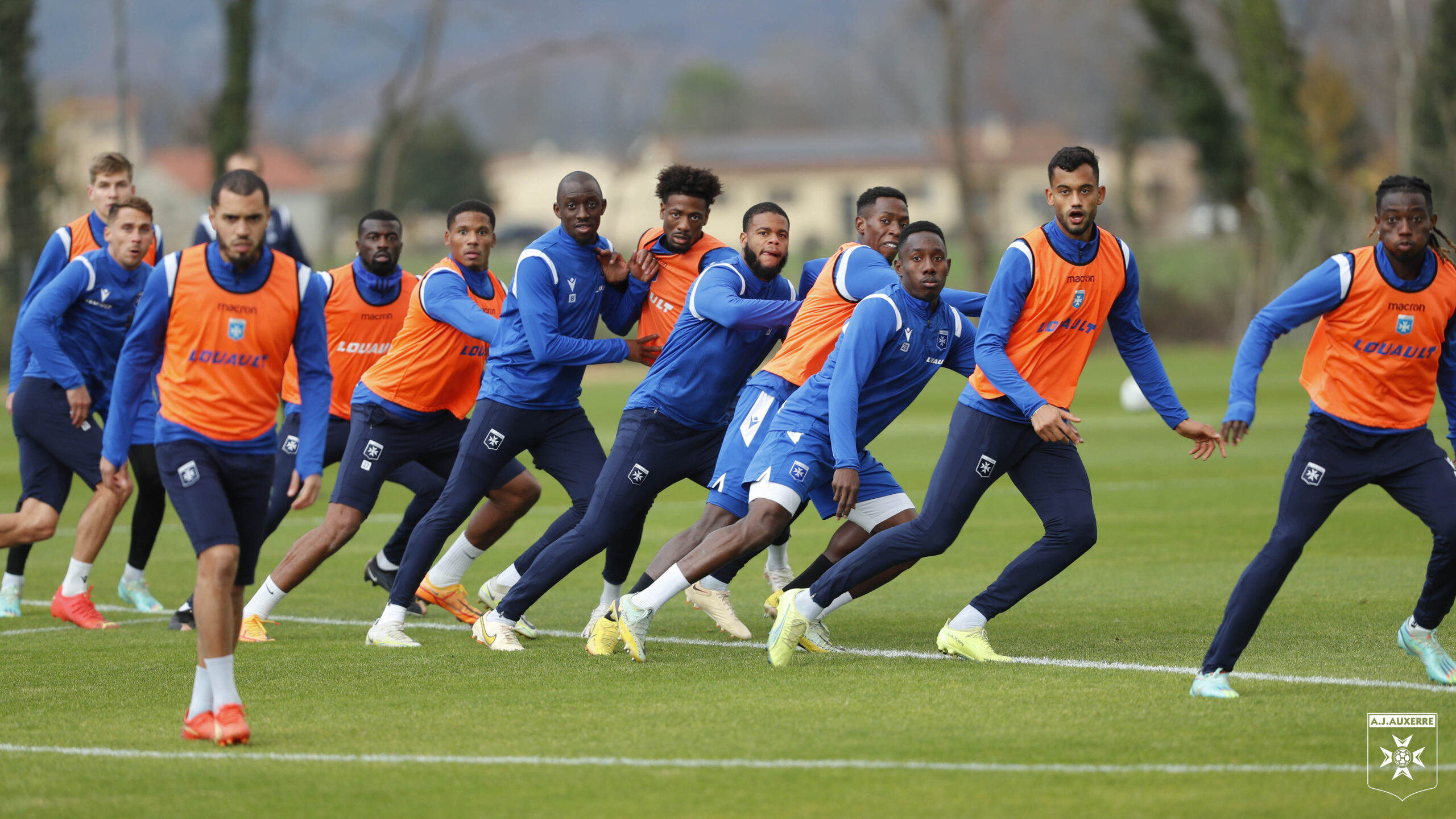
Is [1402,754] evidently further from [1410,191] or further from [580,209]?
[580,209]

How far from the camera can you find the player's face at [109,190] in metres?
9.69

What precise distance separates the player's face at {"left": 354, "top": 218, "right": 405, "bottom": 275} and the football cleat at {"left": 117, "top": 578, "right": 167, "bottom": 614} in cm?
251

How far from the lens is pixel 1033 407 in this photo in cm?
716

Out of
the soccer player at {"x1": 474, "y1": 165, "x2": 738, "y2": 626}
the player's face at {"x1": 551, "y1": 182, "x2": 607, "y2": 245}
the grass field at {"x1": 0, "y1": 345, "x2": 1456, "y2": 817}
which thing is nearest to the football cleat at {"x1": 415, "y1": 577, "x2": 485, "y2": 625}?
the grass field at {"x1": 0, "y1": 345, "x2": 1456, "y2": 817}

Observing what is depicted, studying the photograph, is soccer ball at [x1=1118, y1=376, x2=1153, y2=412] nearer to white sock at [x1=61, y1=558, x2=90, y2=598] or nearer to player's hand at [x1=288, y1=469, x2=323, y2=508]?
white sock at [x1=61, y1=558, x2=90, y2=598]

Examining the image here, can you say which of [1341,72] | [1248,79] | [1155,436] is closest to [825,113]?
[1341,72]

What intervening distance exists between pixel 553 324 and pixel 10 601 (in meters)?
4.27

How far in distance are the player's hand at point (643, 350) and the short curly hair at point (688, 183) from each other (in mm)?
787

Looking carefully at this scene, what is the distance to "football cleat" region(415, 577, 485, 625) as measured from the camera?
9.59 meters

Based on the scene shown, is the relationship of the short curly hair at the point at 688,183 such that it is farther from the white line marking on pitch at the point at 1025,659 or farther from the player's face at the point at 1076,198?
the white line marking on pitch at the point at 1025,659

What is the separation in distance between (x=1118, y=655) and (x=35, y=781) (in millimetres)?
4885

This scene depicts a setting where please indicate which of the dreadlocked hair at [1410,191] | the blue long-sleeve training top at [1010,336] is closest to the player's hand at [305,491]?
the blue long-sleeve training top at [1010,336]

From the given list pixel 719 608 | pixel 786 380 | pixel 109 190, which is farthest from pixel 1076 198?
pixel 109 190

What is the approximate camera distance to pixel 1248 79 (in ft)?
142
